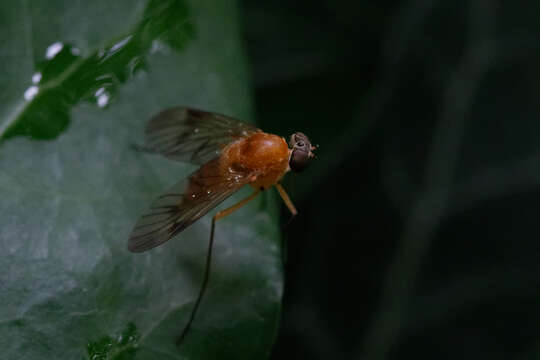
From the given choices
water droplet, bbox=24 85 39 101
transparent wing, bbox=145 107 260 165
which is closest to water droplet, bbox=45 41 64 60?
water droplet, bbox=24 85 39 101

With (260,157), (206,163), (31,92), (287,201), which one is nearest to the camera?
(31,92)

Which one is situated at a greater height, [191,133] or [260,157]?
[191,133]

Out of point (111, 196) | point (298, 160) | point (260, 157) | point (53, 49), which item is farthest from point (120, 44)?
point (298, 160)

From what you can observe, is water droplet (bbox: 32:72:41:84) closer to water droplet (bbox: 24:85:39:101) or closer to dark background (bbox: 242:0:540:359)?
water droplet (bbox: 24:85:39:101)

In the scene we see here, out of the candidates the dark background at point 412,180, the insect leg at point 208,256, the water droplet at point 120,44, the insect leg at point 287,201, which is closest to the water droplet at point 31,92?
the water droplet at point 120,44

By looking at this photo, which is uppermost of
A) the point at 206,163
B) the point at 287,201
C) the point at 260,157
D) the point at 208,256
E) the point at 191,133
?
the point at 191,133

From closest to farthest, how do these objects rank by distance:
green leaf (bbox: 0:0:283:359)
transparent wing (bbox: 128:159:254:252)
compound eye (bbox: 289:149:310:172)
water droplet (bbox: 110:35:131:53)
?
green leaf (bbox: 0:0:283:359)
transparent wing (bbox: 128:159:254:252)
water droplet (bbox: 110:35:131:53)
compound eye (bbox: 289:149:310:172)

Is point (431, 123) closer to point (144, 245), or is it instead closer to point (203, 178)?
point (203, 178)

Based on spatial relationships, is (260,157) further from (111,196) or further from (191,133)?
(111,196)
